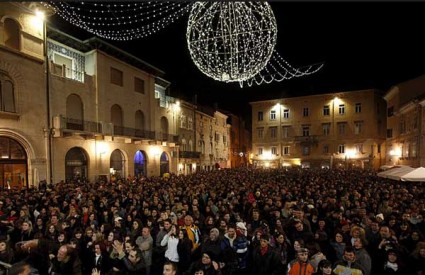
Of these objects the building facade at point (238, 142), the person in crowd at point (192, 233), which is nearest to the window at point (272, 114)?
the building facade at point (238, 142)

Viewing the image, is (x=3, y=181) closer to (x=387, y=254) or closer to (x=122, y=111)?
(x=122, y=111)

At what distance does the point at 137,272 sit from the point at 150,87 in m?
27.0

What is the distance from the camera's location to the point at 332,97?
43.8 meters

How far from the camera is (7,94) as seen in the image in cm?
1742

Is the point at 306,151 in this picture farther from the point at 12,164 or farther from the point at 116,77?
the point at 12,164

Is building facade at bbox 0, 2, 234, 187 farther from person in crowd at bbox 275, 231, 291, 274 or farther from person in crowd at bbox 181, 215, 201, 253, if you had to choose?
person in crowd at bbox 275, 231, 291, 274

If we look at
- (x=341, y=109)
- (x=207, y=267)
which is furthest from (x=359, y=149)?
(x=207, y=267)

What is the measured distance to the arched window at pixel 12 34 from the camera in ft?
57.6

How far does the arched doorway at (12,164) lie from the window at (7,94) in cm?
182

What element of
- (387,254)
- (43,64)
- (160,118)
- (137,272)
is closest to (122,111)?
(160,118)

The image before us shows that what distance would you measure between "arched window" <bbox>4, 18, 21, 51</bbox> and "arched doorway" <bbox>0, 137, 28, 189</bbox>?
572 cm

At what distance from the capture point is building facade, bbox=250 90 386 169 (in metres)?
41.8

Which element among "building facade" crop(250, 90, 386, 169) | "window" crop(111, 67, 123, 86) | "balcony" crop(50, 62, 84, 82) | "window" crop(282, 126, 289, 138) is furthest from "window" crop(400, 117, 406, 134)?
"balcony" crop(50, 62, 84, 82)

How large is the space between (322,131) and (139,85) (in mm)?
28665
